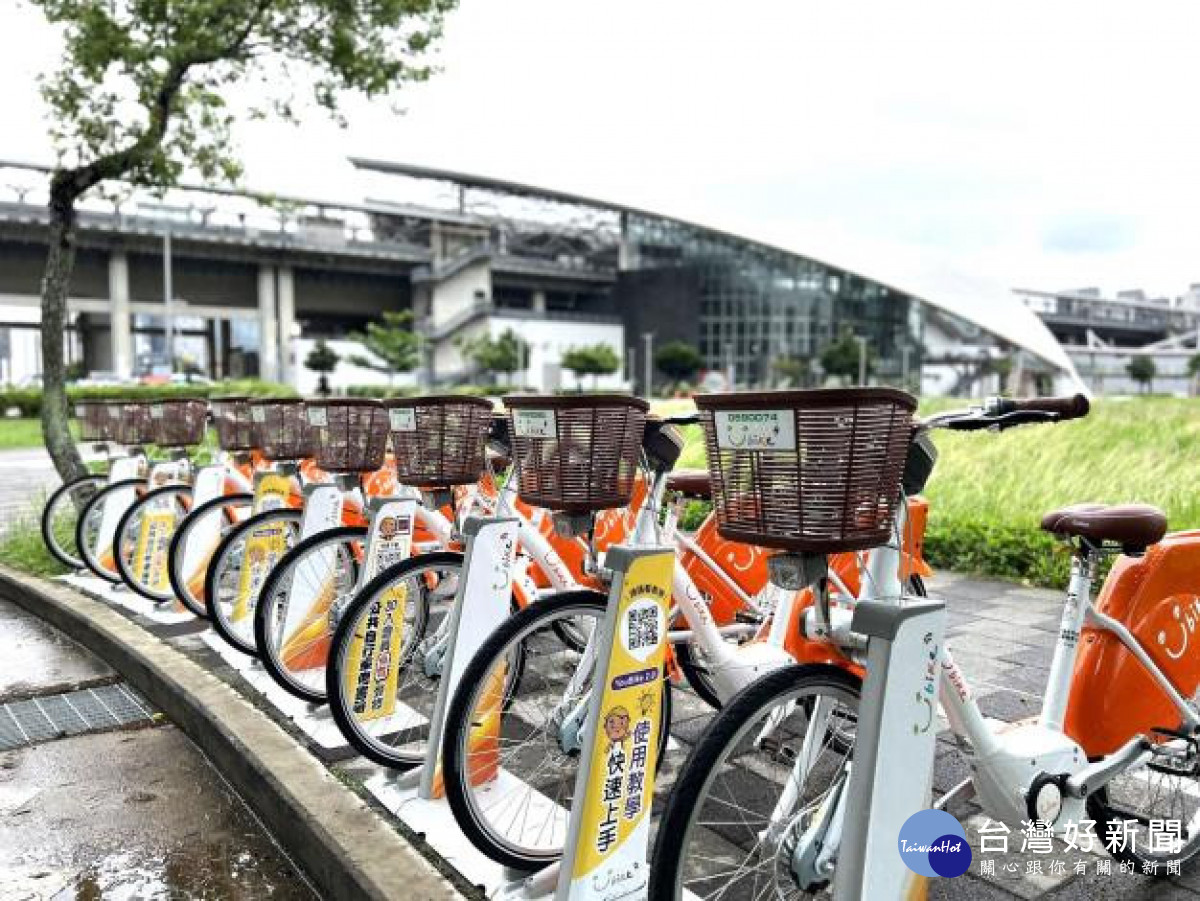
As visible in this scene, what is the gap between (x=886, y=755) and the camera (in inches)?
63.1

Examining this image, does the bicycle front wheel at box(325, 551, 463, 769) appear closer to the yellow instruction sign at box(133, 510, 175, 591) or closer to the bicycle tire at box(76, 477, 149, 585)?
the yellow instruction sign at box(133, 510, 175, 591)

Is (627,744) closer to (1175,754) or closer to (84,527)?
(1175,754)

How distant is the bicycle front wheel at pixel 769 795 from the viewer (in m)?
1.66

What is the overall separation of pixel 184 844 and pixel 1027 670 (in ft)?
10.2

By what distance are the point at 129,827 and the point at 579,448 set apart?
1.76 meters

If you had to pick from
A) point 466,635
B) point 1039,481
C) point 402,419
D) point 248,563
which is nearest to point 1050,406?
point 466,635

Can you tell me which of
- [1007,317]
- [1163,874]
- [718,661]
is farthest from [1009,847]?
[1007,317]

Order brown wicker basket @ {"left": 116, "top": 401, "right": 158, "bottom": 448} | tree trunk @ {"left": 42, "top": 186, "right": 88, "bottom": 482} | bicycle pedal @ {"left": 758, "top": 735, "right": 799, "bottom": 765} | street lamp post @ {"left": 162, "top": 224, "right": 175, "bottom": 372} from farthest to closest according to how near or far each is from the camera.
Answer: street lamp post @ {"left": 162, "top": 224, "right": 175, "bottom": 372}
tree trunk @ {"left": 42, "top": 186, "right": 88, "bottom": 482}
brown wicker basket @ {"left": 116, "top": 401, "right": 158, "bottom": 448}
bicycle pedal @ {"left": 758, "top": 735, "right": 799, "bottom": 765}

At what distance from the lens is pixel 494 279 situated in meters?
56.3

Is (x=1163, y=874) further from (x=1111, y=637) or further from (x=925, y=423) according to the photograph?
(x=925, y=423)

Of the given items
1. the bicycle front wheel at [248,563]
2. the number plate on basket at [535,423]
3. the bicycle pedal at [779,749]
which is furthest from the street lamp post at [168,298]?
the bicycle pedal at [779,749]

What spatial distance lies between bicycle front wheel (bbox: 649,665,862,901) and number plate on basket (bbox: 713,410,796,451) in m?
0.42

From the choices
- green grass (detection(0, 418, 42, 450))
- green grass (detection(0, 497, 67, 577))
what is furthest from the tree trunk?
green grass (detection(0, 418, 42, 450))

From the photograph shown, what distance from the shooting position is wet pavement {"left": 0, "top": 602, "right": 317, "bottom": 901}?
2471mm
